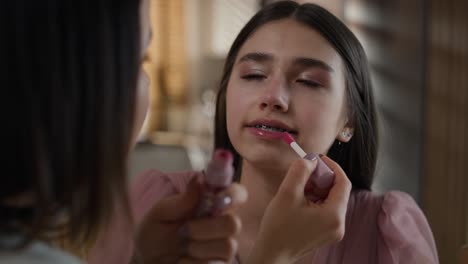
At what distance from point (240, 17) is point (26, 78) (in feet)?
14.0

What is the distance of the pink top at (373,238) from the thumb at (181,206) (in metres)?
0.25

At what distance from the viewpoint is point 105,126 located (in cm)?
56

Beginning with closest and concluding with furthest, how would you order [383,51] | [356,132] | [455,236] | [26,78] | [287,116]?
1. [26,78]
2. [287,116]
3. [356,132]
4. [455,236]
5. [383,51]

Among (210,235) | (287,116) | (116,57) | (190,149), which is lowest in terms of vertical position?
(190,149)

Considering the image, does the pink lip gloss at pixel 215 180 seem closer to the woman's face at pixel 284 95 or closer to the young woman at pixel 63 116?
the young woman at pixel 63 116

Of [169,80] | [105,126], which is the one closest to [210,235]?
[105,126]

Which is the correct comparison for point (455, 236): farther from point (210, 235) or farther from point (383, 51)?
point (210, 235)

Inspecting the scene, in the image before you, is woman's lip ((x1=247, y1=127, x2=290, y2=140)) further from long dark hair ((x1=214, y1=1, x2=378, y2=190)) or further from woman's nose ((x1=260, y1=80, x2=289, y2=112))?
long dark hair ((x1=214, y1=1, x2=378, y2=190))

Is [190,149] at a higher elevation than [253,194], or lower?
lower

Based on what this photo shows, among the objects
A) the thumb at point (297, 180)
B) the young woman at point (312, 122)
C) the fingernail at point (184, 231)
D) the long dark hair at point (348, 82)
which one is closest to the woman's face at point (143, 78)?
the fingernail at point (184, 231)

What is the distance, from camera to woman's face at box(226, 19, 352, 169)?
1012 millimetres

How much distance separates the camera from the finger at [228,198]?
2.20ft

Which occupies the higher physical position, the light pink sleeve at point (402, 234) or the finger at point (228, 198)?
the finger at point (228, 198)

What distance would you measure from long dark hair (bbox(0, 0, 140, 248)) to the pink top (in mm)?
441
